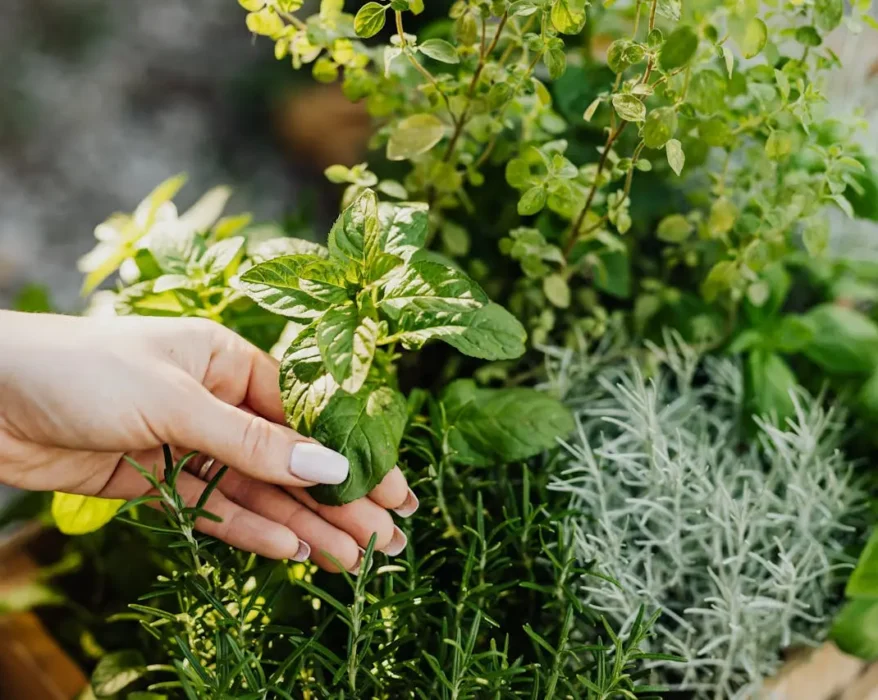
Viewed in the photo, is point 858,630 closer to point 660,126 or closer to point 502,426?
point 502,426

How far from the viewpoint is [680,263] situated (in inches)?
35.3

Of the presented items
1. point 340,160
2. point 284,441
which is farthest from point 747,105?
point 340,160

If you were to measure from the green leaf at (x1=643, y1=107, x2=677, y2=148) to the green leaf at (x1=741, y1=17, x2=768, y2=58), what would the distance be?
0.19 ft

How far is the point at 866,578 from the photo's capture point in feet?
2.08

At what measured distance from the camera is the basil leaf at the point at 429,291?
500mm

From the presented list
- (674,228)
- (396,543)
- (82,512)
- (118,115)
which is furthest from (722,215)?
(118,115)

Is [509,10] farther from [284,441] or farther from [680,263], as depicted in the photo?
[680,263]

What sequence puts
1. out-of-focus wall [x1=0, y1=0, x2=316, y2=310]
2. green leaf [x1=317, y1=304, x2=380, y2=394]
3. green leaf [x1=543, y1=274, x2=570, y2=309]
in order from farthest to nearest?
1. out-of-focus wall [x1=0, y1=0, x2=316, y2=310]
2. green leaf [x1=543, y1=274, x2=570, y2=309]
3. green leaf [x1=317, y1=304, x2=380, y2=394]

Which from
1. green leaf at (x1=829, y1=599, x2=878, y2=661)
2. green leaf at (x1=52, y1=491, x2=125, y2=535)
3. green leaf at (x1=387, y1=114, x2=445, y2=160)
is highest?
green leaf at (x1=387, y1=114, x2=445, y2=160)

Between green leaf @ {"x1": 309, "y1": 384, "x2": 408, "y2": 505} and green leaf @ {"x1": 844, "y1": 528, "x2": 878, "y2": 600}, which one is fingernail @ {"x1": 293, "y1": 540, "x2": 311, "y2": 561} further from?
green leaf @ {"x1": 844, "y1": 528, "x2": 878, "y2": 600}

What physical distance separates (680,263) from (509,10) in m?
0.44

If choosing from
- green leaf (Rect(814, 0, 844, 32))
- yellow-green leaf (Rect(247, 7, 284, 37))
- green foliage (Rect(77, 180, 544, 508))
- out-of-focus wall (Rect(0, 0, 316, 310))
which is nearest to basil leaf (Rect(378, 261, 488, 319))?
green foliage (Rect(77, 180, 544, 508))

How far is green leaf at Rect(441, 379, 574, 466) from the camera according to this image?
0.63 m

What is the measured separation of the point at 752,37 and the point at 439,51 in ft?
0.68
